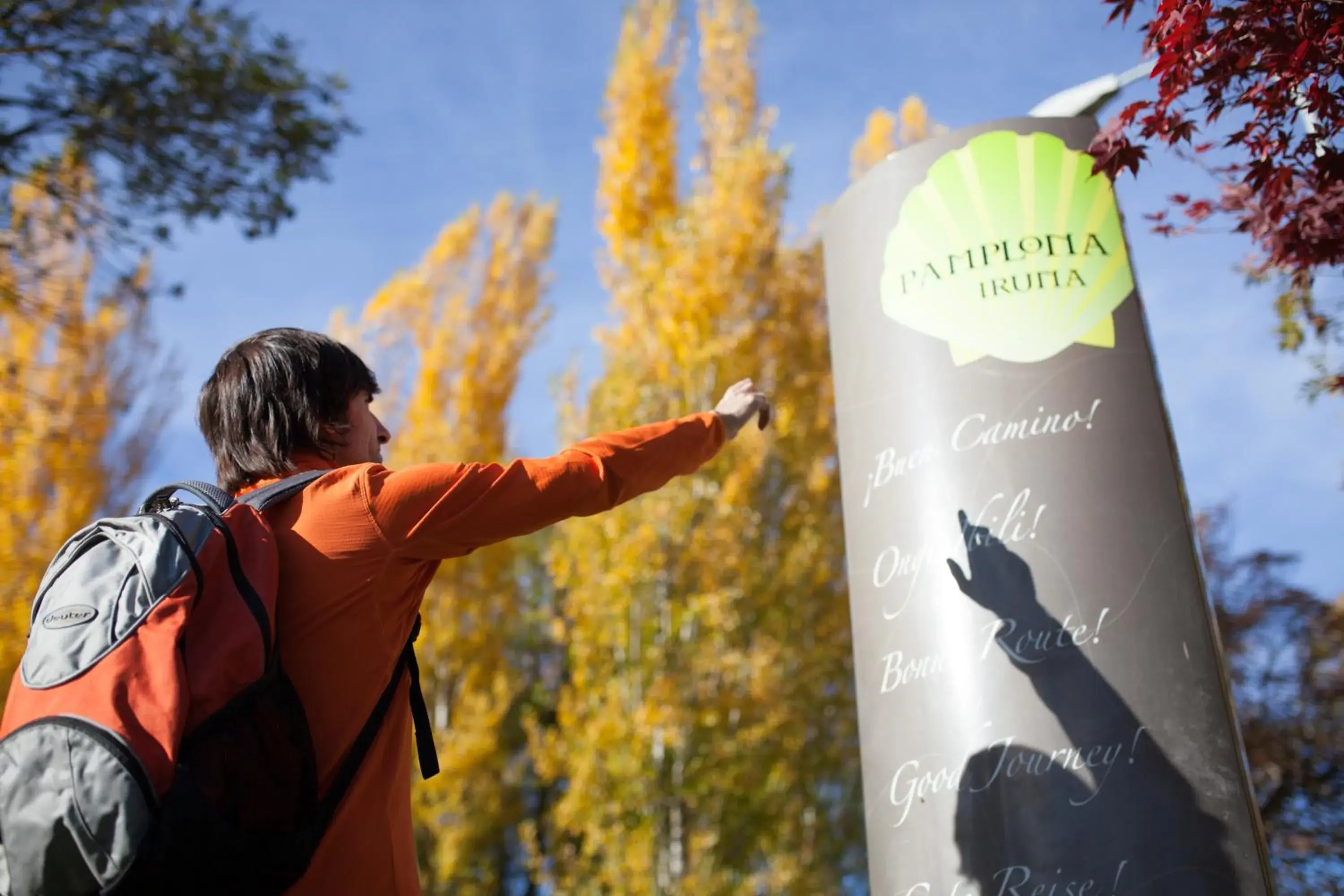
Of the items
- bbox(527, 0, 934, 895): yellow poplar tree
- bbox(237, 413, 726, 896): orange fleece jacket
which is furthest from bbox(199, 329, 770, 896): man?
bbox(527, 0, 934, 895): yellow poplar tree

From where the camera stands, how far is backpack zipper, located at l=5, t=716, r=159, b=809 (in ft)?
4.13

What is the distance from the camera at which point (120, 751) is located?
1263mm

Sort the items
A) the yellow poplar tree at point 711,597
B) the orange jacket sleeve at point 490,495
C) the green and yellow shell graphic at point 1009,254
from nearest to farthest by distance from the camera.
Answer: the orange jacket sleeve at point 490,495
the green and yellow shell graphic at point 1009,254
the yellow poplar tree at point 711,597

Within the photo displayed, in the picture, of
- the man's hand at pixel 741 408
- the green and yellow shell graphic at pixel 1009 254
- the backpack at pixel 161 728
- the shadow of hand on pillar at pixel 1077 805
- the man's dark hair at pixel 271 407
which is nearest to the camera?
the backpack at pixel 161 728

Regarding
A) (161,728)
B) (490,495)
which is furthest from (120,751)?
(490,495)

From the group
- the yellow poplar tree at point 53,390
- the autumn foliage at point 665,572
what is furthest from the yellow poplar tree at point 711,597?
the yellow poplar tree at point 53,390

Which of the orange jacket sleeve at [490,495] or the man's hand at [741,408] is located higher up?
the man's hand at [741,408]

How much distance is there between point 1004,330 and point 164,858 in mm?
2618

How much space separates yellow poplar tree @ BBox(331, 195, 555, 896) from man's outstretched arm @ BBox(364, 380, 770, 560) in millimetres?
10736

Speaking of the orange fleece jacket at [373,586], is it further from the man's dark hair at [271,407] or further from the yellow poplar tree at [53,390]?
the yellow poplar tree at [53,390]

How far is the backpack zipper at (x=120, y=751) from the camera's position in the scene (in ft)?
4.13

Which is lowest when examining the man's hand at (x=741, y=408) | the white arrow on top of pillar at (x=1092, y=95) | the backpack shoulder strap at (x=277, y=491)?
the backpack shoulder strap at (x=277, y=491)

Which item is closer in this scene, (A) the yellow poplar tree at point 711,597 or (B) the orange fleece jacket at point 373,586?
(B) the orange fleece jacket at point 373,586

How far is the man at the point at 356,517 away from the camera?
1.62 meters
